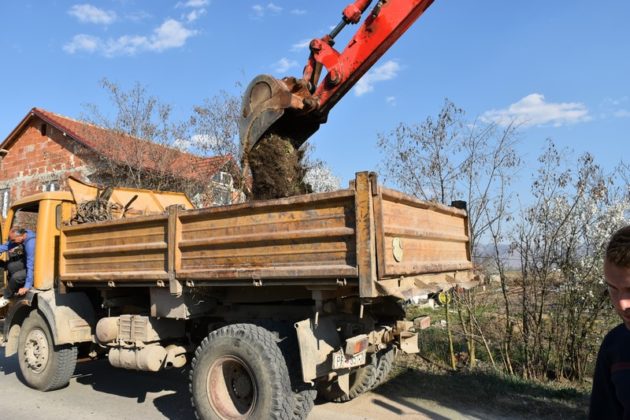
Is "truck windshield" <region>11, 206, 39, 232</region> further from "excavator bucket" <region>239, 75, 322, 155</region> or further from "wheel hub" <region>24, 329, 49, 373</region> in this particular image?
"excavator bucket" <region>239, 75, 322, 155</region>

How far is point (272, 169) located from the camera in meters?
5.80

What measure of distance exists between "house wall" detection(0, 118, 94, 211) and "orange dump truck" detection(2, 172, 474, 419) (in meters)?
12.4

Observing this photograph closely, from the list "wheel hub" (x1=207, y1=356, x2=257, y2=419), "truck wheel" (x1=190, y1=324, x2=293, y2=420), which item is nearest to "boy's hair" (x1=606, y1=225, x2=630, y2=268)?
"truck wheel" (x1=190, y1=324, x2=293, y2=420)

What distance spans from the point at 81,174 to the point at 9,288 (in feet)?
38.2

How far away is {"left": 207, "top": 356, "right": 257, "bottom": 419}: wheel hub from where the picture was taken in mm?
4422

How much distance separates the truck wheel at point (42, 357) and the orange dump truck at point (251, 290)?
1cm

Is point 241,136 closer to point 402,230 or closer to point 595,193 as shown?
point 402,230

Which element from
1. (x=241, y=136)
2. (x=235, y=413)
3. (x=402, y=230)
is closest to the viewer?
(x=402, y=230)

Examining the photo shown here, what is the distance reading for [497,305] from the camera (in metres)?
7.03

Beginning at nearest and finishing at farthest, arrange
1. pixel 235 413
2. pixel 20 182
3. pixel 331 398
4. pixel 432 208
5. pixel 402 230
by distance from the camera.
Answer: pixel 402 230 → pixel 235 413 → pixel 432 208 → pixel 331 398 → pixel 20 182

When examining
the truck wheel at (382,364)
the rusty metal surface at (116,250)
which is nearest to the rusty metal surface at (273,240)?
the rusty metal surface at (116,250)

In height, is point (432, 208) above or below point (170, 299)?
above

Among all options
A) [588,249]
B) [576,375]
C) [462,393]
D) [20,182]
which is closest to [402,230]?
[462,393]

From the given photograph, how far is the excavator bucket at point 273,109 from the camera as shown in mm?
5621
